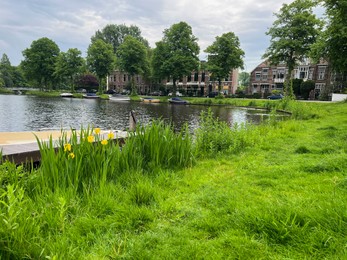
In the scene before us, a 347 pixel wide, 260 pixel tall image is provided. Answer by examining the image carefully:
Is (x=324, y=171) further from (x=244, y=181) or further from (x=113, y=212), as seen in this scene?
(x=113, y=212)

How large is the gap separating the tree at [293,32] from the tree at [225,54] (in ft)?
24.2

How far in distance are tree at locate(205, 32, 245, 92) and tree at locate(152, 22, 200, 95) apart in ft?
11.7

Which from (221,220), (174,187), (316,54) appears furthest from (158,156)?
(316,54)

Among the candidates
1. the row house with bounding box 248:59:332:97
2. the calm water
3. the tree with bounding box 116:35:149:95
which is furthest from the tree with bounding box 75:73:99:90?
the row house with bounding box 248:59:332:97

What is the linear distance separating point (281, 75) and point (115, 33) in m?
52.6

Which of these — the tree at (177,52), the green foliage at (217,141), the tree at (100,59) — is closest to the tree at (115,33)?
the tree at (100,59)

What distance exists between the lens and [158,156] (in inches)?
188

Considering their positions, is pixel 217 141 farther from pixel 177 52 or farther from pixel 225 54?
pixel 177 52

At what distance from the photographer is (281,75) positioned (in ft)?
177

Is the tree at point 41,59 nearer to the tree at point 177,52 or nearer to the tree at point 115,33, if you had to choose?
the tree at point 115,33

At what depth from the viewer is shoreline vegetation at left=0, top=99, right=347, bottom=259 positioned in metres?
2.22

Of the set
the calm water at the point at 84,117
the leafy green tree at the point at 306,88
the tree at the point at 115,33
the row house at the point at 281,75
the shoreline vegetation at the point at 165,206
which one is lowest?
the calm water at the point at 84,117

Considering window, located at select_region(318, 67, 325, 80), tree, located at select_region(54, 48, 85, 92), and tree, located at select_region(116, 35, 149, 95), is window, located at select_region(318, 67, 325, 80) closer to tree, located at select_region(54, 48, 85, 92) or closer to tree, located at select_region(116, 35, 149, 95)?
tree, located at select_region(116, 35, 149, 95)

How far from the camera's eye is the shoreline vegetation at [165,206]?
2225 millimetres
